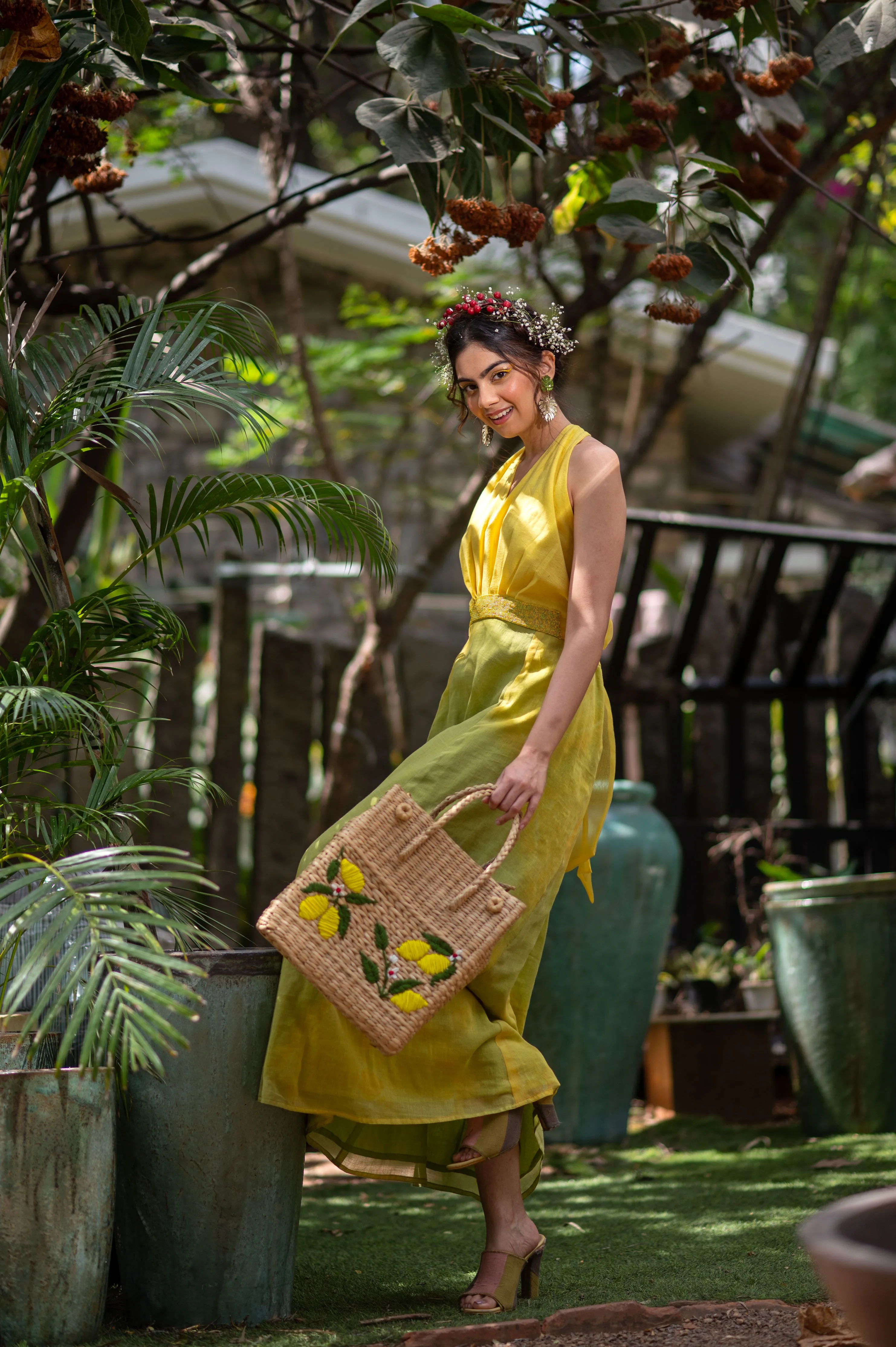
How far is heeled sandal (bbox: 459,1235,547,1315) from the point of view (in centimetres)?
232

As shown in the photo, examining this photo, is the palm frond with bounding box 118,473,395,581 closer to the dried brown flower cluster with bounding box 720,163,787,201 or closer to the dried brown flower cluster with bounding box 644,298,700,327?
the dried brown flower cluster with bounding box 644,298,700,327

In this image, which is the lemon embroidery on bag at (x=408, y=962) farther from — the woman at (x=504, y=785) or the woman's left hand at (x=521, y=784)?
the woman's left hand at (x=521, y=784)

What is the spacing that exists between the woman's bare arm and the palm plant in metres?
0.49

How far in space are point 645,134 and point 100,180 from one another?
4.33 ft

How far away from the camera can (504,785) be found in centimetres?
236

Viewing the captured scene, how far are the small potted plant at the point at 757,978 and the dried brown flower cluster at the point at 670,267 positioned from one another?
260 cm

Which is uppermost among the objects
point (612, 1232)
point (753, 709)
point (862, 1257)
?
point (753, 709)

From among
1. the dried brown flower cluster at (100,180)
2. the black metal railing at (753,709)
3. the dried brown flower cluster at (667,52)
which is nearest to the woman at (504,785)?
the dried brown flower cluster at (667,52)

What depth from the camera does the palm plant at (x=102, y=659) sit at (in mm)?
1960

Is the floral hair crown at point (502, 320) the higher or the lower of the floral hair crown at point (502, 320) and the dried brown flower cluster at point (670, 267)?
the lower

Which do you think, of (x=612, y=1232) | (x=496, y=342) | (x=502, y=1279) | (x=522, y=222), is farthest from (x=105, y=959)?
(x=522, y=222)

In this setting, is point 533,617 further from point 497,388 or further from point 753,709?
point 753,709

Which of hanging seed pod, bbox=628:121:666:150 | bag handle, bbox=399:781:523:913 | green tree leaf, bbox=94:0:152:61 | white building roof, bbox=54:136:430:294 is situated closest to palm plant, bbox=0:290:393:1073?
bag handle, bbox=399:781:523:913

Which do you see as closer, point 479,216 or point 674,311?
point 479,216
